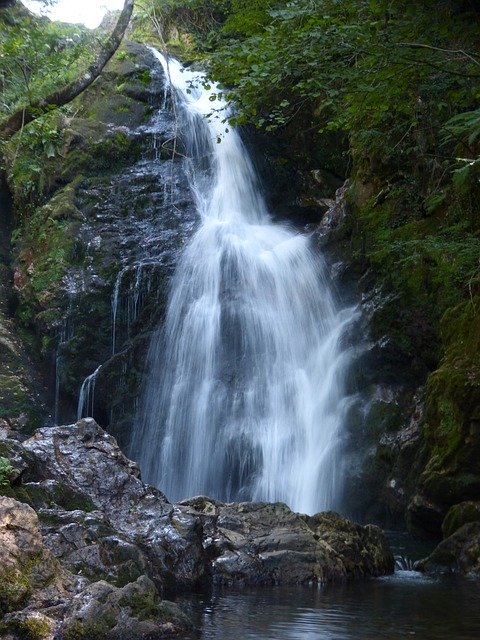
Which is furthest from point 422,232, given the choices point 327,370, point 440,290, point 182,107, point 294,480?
point 182,107

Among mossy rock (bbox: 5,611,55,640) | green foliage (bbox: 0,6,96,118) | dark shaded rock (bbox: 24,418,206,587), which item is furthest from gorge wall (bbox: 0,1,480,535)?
mossy rock (bbox: 5,611,55,640)

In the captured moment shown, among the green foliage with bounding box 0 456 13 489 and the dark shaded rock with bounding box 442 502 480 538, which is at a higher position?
the green foliage with bounding box 0 456 13 489

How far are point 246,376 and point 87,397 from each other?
307cm

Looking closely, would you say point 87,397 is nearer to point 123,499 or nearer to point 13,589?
point 123,499

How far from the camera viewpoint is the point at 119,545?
19.8 feet

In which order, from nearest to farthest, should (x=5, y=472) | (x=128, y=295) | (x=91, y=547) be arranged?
(x=91, y=547), (x=5, y=472), (x=128, y=295)

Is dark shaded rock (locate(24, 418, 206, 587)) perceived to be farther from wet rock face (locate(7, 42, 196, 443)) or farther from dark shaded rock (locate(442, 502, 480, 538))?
wet rock face (locate(7, 42, 196, 443))

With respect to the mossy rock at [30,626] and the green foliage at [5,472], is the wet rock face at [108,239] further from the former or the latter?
the mossy rock at [30,626]

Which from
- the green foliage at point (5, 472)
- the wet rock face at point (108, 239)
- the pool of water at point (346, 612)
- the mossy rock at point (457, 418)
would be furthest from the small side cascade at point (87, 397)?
the pool of water at point (346, 612)

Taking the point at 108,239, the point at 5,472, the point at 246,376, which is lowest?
the point at 5,472

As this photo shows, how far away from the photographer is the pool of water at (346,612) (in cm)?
496

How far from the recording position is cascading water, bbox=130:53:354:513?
11656 mm

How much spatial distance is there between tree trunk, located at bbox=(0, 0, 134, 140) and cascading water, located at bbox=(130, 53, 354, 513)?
3260 millimetres

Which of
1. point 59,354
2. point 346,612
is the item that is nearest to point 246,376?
point 59,354
